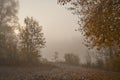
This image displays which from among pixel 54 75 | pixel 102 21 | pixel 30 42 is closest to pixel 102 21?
pixel 102 21

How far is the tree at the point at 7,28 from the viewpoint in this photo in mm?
45062

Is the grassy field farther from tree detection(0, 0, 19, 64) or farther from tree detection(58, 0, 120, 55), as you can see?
tree detection(0, 0, 19, 64)

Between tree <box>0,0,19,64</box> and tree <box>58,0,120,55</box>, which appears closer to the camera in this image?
tree <box>58,0,120,55</box>

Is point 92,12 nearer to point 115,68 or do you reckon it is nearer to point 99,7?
point 99,7

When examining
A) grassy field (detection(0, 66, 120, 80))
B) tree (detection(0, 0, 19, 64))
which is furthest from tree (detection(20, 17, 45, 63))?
grassy field (detection(0, 66, 120, 80))

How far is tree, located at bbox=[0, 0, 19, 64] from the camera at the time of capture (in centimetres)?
4506

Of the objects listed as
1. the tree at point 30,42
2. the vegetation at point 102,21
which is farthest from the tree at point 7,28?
the vegetation at point 102,21

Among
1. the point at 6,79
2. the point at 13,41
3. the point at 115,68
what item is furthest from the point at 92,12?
the point at 13,41

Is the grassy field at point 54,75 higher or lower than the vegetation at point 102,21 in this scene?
lower

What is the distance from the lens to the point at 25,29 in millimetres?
49656

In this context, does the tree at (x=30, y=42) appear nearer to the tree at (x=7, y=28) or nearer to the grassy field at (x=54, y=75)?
the tree at (x=7, y=28)

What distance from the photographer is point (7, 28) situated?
4800 cm

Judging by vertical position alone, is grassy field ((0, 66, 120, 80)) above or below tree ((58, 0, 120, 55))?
below

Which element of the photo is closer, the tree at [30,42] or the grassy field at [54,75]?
the grassy field at [54,75]
